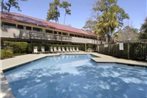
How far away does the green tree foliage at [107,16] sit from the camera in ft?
135

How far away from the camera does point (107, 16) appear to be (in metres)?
41.2

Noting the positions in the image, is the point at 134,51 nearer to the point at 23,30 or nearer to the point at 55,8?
the point at 23,30

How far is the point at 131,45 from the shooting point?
61.5 feet

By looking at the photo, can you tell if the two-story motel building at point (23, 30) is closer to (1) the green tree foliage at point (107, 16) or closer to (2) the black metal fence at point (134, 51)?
(1) the green tree foliage at point (107, 16)

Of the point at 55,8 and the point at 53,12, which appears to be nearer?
the point at 53,12

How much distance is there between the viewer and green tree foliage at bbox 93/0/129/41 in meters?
41.1

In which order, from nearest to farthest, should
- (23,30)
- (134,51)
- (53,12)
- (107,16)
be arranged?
(134,51), (23,30), (107,16), (53,12)

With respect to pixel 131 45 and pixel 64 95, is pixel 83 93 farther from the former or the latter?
pixel 131 45

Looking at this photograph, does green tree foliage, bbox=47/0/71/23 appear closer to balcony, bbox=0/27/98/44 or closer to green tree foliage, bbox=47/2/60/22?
green tree foliage, bbox=47/2/60/22

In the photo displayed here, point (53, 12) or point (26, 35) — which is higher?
point (53, 12)

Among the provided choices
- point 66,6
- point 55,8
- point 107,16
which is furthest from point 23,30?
point 66,6

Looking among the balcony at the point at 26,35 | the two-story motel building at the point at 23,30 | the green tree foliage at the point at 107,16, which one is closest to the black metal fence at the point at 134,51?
the balcony at the point at 26,35

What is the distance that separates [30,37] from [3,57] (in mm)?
10831

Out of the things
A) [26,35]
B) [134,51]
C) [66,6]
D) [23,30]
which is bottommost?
[134,51]
